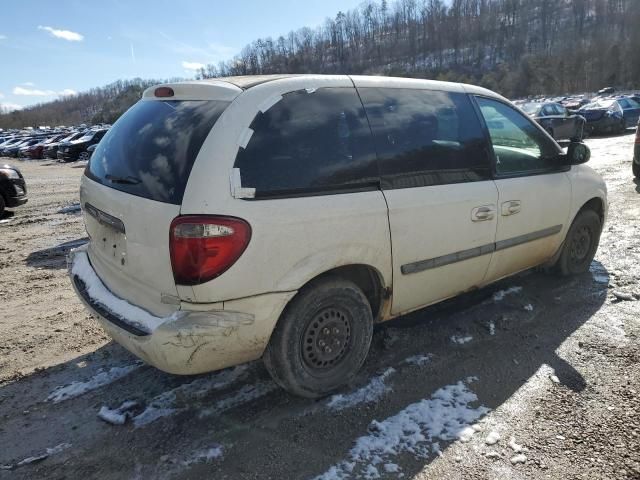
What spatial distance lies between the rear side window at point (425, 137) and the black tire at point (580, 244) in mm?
1612

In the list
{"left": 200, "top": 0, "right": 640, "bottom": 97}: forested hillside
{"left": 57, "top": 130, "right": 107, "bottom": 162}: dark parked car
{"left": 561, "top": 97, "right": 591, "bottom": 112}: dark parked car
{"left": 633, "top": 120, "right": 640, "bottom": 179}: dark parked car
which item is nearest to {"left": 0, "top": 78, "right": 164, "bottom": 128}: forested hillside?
{"left": 200, "top": 0, "right": 640, "bottom": 97}: forested hillside

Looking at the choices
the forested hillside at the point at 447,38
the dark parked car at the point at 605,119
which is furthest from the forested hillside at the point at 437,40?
the dark parked car at the point at 605,119

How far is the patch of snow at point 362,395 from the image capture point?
287cm

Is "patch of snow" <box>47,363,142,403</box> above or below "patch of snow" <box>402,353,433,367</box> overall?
above

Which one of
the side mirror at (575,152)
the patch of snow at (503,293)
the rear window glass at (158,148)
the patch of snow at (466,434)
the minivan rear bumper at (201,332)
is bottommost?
the patch of snow at (466,434)

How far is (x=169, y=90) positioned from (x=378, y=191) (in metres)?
1.43

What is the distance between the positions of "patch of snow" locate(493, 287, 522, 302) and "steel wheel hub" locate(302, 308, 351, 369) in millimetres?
1944

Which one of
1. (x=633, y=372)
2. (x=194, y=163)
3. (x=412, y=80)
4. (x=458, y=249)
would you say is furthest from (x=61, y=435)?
(x=633, y=372)

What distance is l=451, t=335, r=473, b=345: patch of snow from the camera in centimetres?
358

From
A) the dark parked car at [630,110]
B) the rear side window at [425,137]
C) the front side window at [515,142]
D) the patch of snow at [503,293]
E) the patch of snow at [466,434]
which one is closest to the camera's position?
the patch of snow at [466,434]

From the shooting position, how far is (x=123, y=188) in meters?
2.73

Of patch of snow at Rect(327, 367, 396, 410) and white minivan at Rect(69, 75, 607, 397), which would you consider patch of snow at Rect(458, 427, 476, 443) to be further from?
white minivan at Rect(69, 75, 607, 397)

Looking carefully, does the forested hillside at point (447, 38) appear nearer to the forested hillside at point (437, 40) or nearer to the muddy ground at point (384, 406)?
the forested hillside at point (437, 40)

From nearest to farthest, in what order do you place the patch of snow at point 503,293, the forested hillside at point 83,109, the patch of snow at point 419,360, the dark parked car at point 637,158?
the patch of snow at point 419,360, the patch of snow at point 503,293, the dark parked car at point 637,158, the forested hillside at point 83,109
